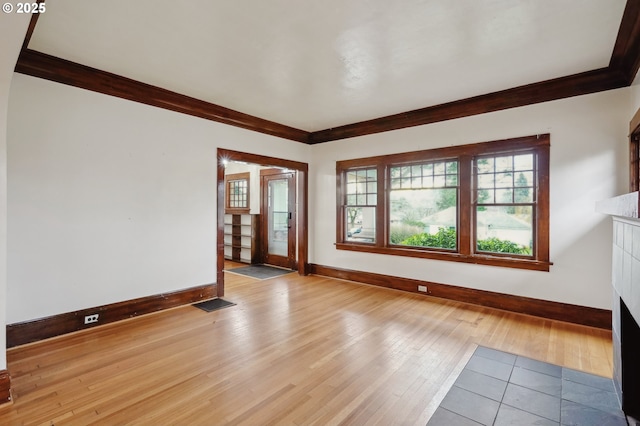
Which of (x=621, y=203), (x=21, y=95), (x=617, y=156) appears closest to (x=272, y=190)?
(x=21, y=95)

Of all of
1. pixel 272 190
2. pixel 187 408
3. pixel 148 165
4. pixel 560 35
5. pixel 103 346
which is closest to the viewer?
pixel 187 408

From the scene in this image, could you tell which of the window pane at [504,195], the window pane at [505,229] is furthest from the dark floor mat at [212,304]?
the window pane at [504,195]

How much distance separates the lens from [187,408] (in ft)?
7.06

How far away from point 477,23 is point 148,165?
400 cm

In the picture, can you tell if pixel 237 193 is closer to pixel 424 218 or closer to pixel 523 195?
pixel 424 218

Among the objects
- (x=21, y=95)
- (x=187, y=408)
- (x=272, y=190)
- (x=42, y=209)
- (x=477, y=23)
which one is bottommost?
(x=187, y=408)

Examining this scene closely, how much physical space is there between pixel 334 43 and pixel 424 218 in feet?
10.5

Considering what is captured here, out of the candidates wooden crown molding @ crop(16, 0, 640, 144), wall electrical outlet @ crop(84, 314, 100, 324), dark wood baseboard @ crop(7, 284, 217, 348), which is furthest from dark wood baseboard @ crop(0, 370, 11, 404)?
wooden crown molding @ crop(16, 0, 640, 144)

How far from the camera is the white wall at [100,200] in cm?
317

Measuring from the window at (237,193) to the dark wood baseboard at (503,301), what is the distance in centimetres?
369

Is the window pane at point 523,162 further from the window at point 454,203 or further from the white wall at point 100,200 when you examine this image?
the white wall at point 100,200

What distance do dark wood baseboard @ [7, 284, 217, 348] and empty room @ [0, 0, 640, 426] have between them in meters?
0.03

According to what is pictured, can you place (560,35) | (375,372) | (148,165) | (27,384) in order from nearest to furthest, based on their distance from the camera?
(27,384), (375,372), (560,35), (148,165)

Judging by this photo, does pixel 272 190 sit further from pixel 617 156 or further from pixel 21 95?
pixel 617 156
